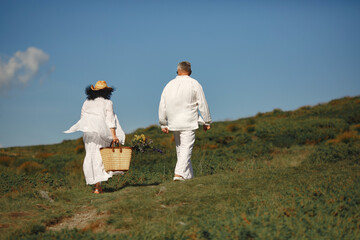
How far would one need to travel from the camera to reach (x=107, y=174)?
782cm

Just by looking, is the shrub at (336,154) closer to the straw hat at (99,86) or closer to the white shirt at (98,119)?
the white shirt at (98,119)

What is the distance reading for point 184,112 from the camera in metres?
7.73

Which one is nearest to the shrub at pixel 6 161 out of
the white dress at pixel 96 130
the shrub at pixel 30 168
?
the shrub at pixel 30 168

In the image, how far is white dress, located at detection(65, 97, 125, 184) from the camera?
7.69 meters

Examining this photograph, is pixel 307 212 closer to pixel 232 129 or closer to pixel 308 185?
pixel 308 185

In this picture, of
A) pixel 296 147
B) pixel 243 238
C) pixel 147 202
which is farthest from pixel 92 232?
pixel 296 147

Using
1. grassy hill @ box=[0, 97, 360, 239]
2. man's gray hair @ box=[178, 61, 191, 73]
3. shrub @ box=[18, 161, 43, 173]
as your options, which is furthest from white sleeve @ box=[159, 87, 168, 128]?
shrub @ box=[18, 161, 43, 173]

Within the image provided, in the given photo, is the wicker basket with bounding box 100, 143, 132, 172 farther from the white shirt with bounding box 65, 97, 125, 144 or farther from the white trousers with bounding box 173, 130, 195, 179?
the white trousers with bounding box 173, 130, 195, 179

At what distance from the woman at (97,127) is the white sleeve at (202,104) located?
1.78 meters

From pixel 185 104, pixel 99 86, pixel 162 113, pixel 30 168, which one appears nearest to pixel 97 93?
pixel 99 86

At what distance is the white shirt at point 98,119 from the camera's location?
7680 mm

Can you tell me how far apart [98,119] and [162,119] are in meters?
1.32

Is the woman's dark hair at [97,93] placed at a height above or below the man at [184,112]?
above

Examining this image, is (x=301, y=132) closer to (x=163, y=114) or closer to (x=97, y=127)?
(x=163, y=114)
